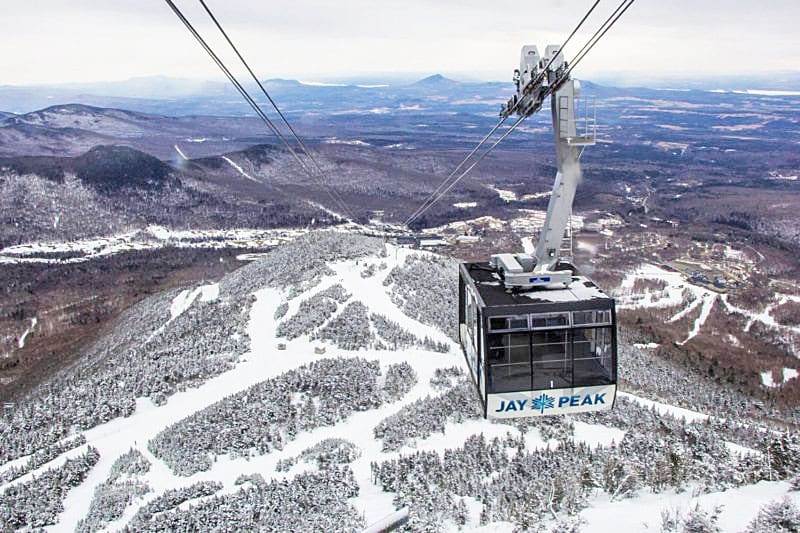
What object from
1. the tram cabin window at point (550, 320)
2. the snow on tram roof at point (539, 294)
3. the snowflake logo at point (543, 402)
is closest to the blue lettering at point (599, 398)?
the snowflake logo at point (543, 402)

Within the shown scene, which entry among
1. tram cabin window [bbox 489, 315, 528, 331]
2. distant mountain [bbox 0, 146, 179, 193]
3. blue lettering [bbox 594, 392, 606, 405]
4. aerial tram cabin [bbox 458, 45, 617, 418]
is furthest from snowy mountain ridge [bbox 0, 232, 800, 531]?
distant mountain [bbox 0, 146, 179, 193]

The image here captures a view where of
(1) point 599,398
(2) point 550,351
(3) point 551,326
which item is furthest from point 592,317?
(1) point 599,398

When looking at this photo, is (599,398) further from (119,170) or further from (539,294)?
(119,170)

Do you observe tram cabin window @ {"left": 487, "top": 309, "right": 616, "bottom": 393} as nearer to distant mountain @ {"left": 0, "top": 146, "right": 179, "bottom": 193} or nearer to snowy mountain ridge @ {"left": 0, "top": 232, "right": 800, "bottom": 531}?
snowy mountain ridge @ {"left": 0, "top": 232, "right": 800, "bottom": 531}

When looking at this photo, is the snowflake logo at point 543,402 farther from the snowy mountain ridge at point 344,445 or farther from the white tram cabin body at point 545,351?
the snowy mountain ridge at point 344,445

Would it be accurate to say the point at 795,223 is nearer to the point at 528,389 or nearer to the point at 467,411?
the point at 467,411
